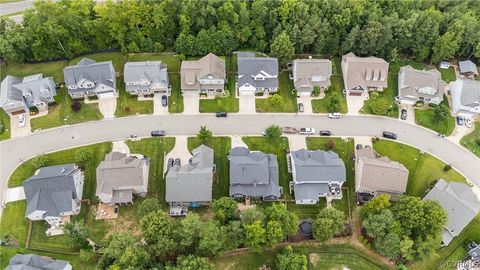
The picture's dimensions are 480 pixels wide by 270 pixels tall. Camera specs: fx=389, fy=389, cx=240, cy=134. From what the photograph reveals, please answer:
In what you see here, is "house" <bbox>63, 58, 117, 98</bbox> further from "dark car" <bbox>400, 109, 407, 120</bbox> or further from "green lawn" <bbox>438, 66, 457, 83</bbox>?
"green lawn" <bbox>438, 66, 457, 83</bbox>

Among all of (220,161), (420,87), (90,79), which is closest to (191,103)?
(220,161)

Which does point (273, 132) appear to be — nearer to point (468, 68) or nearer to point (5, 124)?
point (468, 68)

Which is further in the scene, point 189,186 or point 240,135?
point 240,135

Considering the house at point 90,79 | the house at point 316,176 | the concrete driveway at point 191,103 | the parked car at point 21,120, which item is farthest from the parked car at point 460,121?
the parked car at point 21,120

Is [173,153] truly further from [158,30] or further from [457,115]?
[457,115]

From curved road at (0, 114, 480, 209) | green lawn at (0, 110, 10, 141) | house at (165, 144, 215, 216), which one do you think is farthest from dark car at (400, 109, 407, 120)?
green lawn at (0, 110, 10, 141)

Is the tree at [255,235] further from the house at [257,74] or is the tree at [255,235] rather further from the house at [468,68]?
the house at [468,68]
